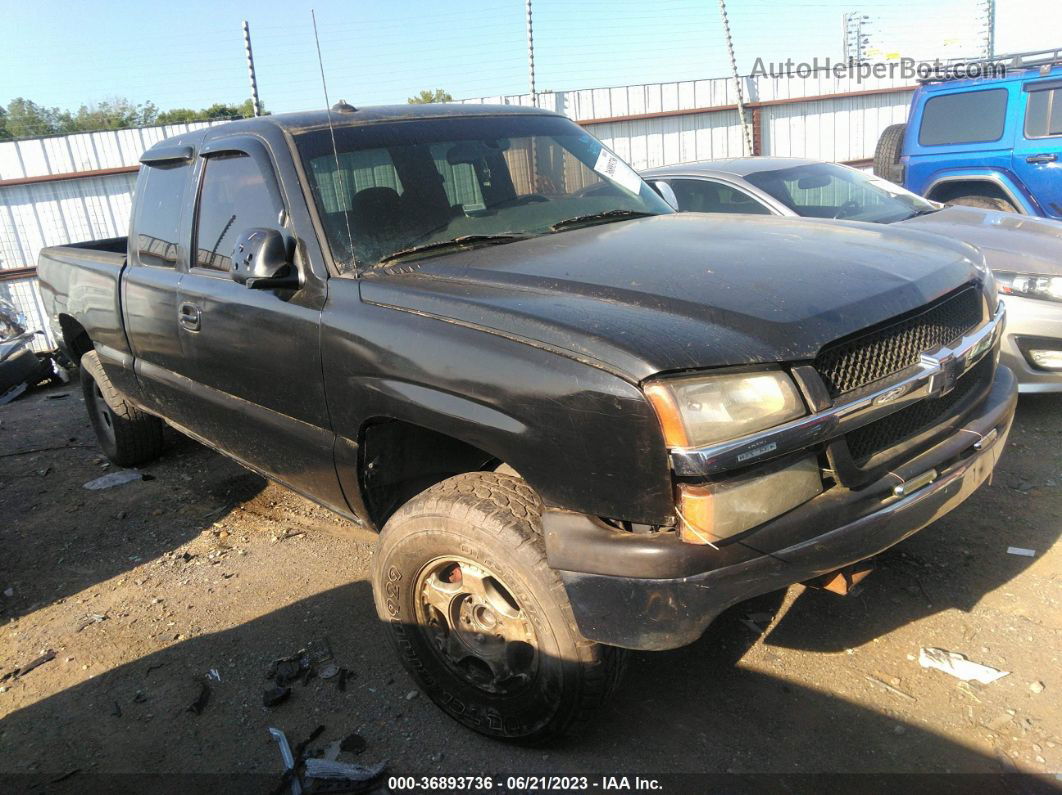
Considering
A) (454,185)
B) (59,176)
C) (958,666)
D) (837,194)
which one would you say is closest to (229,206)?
(454,185)

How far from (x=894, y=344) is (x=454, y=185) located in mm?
1790

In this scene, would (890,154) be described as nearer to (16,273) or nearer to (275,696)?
(275,696)

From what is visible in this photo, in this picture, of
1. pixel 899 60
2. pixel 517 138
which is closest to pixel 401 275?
pixel 517 138

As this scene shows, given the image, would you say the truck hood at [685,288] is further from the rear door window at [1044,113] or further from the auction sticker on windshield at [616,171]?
the rear door window at [1044,113]

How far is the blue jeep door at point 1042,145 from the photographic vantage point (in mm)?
7195

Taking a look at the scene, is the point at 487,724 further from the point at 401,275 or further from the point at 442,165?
the point at 442,165

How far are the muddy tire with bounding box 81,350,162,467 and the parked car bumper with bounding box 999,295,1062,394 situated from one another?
5302 mm

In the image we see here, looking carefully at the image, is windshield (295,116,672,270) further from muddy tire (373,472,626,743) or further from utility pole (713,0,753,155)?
utility pole (713,0,753,155)

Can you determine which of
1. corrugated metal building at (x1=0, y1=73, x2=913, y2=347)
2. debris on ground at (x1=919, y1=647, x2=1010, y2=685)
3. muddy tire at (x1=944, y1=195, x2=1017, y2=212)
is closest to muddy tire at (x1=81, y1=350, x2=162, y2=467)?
debris on ground at (x1=919, y1=647, x2=1010, y2=685)

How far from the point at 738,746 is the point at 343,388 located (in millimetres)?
1707

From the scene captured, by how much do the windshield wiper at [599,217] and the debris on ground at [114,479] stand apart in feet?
12.2

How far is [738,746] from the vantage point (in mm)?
2439

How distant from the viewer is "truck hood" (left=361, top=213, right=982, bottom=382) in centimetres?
200

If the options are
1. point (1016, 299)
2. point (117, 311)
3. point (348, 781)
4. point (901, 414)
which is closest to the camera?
point (901, 414)
